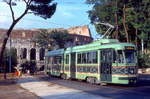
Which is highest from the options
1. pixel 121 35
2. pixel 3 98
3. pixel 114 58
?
pixel 121 35

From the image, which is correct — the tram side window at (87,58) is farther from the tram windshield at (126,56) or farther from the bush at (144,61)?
the bush at (144,61)

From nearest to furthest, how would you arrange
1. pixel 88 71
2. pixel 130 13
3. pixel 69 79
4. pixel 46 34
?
1. pixel 88 71
2. pixel 69 79
3. pixel 130 13
4. pixel 46 34

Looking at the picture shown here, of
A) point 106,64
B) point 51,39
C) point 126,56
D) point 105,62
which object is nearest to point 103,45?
point 105,62

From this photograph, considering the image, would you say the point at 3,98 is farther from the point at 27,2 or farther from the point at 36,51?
the point at 36,51

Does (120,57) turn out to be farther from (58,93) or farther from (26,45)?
(26,45)

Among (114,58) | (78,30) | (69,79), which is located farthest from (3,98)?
(78,30)

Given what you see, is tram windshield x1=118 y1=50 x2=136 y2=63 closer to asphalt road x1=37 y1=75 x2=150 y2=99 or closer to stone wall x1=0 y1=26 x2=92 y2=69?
asphalt road x1=37 y1=75 x2=150 y2=99

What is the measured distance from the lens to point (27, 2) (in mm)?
38969

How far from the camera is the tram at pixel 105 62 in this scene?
25.6 meters

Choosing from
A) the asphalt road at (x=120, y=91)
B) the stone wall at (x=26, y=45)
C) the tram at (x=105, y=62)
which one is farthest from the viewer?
the stone wall at (x=26, y=45)

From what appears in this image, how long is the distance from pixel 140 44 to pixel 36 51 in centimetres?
4149

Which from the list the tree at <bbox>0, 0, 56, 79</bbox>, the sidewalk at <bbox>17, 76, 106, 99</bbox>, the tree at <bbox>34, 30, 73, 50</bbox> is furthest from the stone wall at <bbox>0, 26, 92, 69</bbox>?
the sidewalk at <bbox>17, 76, 106, 99</bbox>

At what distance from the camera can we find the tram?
2564cm

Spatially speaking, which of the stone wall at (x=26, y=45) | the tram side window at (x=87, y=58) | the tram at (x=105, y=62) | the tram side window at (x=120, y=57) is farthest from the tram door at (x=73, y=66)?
the stone wall at (x=26, y=45)
